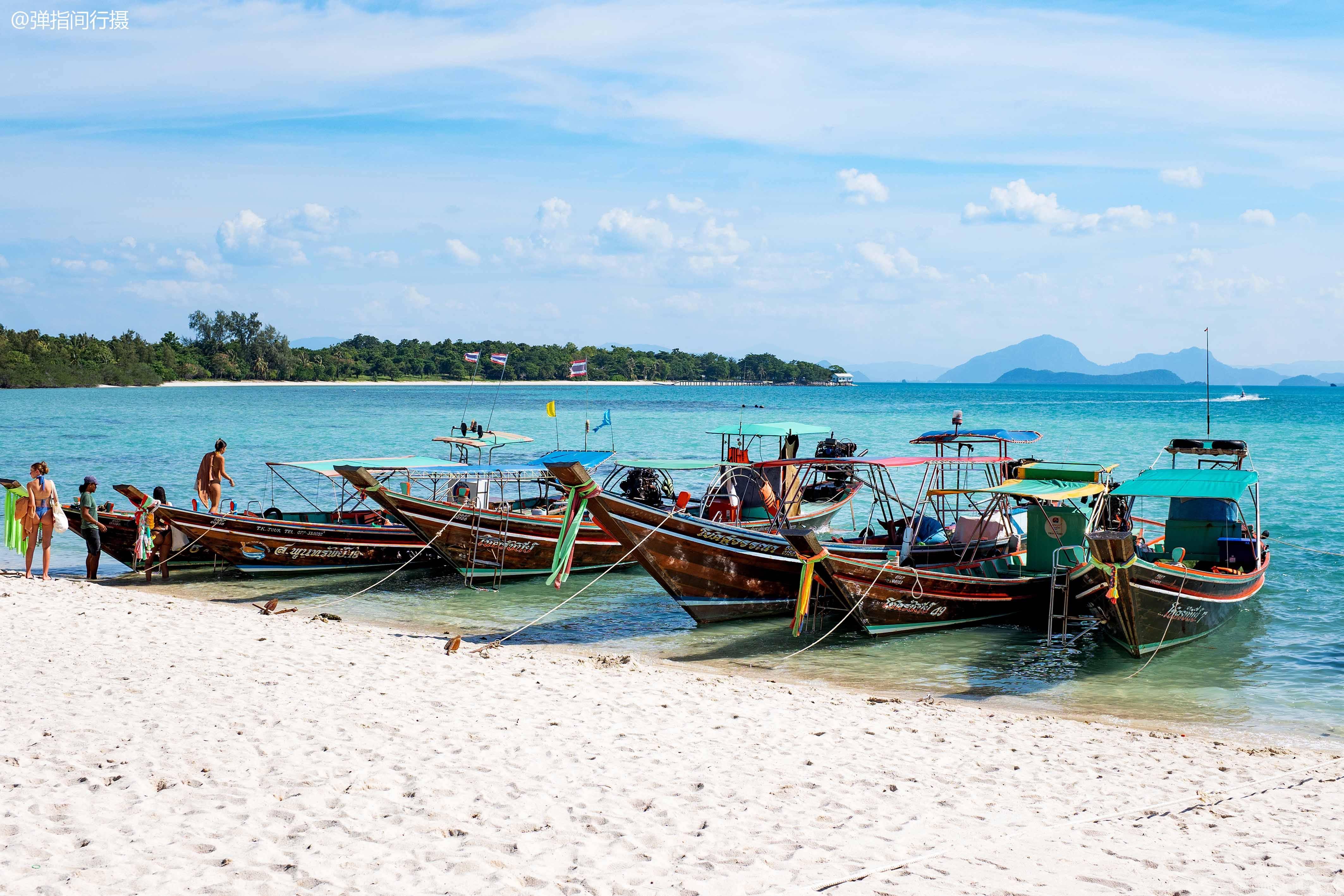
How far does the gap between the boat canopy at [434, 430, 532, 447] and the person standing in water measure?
12.5 feet

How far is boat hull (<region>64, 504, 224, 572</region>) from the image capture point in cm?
1770

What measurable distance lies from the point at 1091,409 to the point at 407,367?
4081 inches

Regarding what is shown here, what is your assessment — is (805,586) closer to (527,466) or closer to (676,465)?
(676,465)

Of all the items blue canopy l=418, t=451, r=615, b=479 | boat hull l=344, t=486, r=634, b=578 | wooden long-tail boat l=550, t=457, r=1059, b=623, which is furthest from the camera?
boat hull l=344, t=486, r=634, b=578

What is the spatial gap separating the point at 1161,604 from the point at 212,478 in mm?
15365

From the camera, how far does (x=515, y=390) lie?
158125mm

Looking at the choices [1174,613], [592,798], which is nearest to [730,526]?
[1174,613]

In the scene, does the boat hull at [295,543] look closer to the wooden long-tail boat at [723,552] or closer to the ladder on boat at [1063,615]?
the wooden long-tail boat at [723,552]

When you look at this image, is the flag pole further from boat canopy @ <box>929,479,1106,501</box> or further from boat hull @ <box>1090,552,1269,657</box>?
boat hull @ <box>1090,552,1269,657</box>

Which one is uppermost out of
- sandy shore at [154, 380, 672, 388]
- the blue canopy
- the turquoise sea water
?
sandy shore at [154, 380, 672, 388]

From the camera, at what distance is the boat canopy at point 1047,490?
42.5 feet

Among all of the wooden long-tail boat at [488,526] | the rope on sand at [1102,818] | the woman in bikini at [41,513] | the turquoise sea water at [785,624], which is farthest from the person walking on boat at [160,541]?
the rope on sand at [1102,818]

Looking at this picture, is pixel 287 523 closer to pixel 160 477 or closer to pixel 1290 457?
pixel 160 477

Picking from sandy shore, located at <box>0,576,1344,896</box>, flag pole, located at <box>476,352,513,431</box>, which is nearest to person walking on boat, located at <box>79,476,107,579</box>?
sandy shore, located at <box>0,576,1344,896</box>
